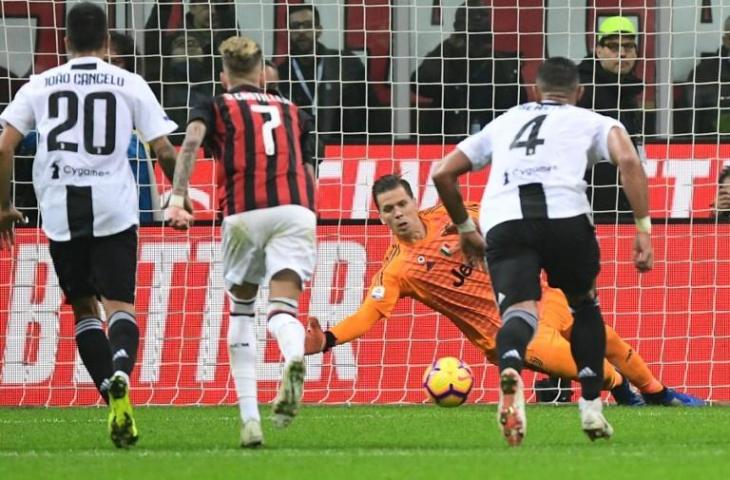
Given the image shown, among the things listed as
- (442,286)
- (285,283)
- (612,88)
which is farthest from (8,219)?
(612,88)

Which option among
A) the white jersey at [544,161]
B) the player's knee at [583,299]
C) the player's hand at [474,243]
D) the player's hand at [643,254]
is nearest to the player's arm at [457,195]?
the player's hand at [474,243]

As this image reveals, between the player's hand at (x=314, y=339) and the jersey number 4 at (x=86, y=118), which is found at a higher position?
the jersey number 4 at (x=86, y=118)

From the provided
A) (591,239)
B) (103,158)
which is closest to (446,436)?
(591,239)

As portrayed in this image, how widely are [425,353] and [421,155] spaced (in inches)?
54.0

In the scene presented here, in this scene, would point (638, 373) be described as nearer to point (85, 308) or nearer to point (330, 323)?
point (330, 323)

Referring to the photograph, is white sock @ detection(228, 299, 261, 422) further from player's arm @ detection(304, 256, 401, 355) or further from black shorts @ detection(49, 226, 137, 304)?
player's arm @ detection(304, 256, 401, 355)

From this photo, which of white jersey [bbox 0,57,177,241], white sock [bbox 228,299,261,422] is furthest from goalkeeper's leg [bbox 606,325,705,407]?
white jersey [bbox 0,57,177,241]

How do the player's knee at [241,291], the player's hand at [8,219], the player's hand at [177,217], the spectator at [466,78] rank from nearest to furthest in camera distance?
the player's hand at [177,217], the player's knee at [241,291], the player's hand at [8,219], the spectator at [466,78]

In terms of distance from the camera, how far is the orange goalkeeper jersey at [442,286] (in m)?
11.2

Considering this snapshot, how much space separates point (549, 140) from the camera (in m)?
8.05

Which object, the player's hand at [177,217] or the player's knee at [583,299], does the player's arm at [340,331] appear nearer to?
the player's knee at [583,299]

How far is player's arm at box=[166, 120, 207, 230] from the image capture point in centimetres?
784

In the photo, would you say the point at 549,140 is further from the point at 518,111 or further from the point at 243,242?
the point at 243,242

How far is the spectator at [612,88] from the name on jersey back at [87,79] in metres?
5.20
